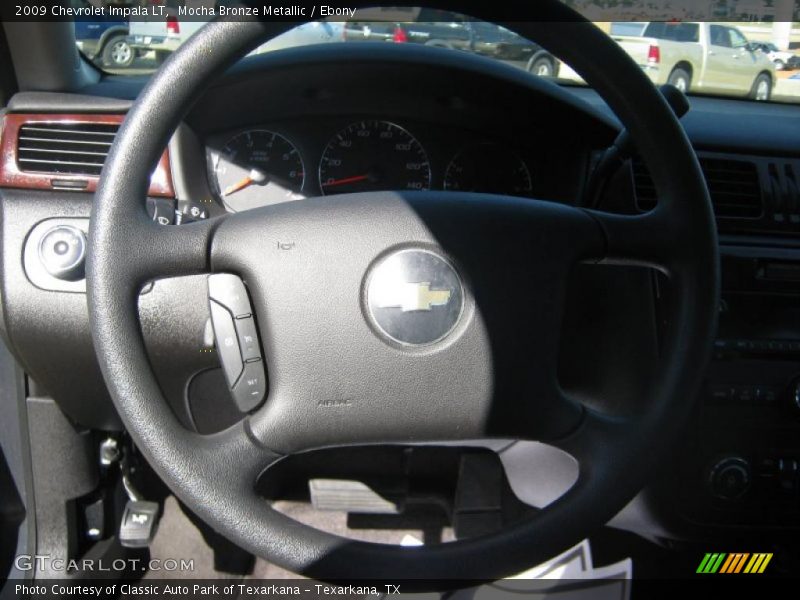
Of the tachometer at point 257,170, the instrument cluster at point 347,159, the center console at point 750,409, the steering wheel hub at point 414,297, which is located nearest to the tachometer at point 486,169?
the instrument cluster at point 347,159

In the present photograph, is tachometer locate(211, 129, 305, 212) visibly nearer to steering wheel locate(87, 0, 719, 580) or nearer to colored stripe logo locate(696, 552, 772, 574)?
steering wheel locate(87, 0, 719, 580)

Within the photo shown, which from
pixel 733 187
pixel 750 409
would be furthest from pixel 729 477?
pixel 733 187

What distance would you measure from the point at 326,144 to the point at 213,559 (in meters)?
1.19

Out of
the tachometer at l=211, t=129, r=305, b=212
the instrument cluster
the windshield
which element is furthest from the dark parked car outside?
the tachometer at l=211, t=129, r=305, b=212

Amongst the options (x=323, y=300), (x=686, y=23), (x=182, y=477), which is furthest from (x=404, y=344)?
(x=686, y=23)

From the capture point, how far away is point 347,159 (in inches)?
65.4

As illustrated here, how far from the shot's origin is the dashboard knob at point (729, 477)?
167cm

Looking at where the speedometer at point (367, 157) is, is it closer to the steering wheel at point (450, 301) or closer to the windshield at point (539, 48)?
the windshield at point (539, 48)

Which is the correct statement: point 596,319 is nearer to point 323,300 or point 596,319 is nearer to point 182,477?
point 323,300

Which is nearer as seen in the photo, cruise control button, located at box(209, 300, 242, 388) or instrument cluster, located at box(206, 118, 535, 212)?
cruise control button, located at box(209, 300, 242, 388)

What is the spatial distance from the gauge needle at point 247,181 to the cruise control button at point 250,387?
0.60 metres
